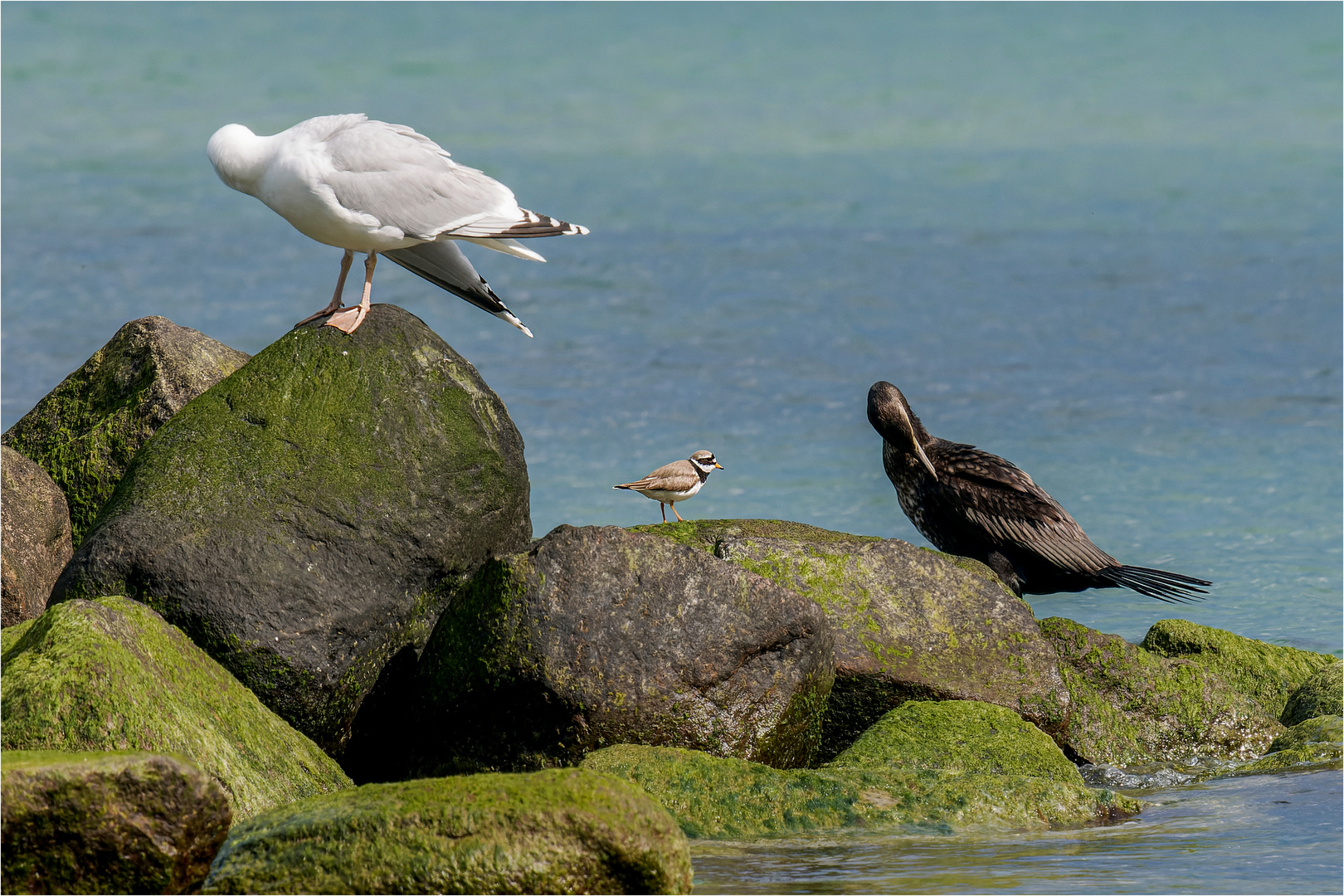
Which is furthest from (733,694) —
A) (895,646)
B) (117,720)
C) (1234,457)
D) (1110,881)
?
(1234,457)

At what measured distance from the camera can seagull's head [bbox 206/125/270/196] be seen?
811 cm

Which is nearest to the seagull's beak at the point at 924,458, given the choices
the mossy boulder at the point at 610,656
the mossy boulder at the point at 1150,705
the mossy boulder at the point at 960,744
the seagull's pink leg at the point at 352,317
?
the mossy boulder at the point at 1150,705

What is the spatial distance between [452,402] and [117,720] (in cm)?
267

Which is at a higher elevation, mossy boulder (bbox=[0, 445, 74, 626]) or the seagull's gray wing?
the seagull's gray wing

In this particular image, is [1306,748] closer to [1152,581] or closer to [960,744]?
[1152,581]

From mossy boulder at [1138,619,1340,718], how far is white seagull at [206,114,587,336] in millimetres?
4628

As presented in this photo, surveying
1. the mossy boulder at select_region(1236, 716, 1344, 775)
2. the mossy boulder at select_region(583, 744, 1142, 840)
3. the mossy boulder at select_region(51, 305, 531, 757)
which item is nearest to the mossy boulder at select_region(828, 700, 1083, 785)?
the mossy boulder at select_region(583, 744, 1142, 840)

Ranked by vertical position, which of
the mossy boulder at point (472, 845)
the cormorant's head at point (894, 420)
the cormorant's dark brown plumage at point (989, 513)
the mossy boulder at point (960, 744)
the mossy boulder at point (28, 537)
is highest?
the cormorant's head at point (894, 420)

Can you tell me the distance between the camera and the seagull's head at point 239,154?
26.6ft

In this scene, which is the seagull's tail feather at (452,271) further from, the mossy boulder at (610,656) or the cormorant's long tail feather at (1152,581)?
the cormorant's long tail feather at (1152,581)

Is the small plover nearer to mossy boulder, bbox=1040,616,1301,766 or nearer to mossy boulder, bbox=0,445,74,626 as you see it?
mossy boulder, bbox=1040,616,1301,766

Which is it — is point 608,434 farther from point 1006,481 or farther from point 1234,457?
point 1006,481

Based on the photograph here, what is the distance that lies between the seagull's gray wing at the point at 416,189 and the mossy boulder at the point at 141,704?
2.74 meters

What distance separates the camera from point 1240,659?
31.3ft
